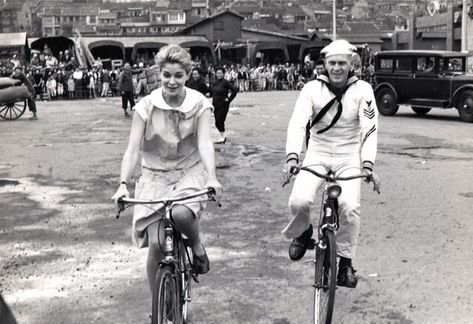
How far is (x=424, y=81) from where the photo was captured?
771 inches

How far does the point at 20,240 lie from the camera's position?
270 inches

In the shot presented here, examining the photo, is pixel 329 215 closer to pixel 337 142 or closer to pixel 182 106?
pixel 337 142

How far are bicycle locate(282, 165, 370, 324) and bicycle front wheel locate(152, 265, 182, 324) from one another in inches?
35.0

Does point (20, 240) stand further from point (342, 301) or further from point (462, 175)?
point (462, 175)

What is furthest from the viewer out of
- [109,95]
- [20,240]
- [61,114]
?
[109,95]

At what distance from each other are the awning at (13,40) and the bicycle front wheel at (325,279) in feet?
163

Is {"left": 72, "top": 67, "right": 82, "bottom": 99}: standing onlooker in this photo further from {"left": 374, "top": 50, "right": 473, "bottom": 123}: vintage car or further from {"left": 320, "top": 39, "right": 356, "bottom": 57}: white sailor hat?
{"left": 320, "top": 39, "right": 356, "bottom": 57}: white sailor hat

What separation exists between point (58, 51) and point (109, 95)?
1416 centimetres

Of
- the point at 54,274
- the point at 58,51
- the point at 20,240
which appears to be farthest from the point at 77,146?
the point at 58,51

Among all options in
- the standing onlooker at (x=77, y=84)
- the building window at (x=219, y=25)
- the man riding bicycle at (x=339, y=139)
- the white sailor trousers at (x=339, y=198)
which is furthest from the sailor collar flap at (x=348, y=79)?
the building window at (x=219, y=25)

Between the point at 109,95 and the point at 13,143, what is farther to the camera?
the point at 109,95

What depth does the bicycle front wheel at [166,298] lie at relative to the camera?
11.1 feet

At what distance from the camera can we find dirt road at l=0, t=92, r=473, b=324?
476 cm

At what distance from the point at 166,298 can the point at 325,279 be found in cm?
113
